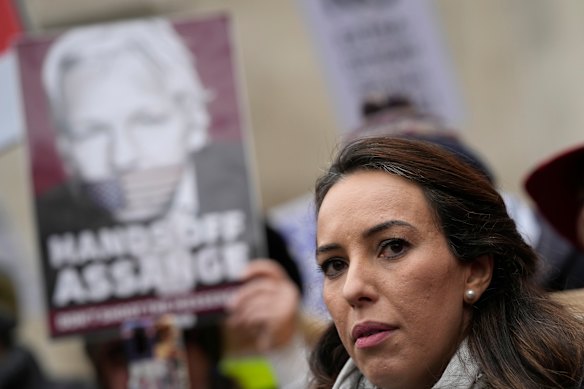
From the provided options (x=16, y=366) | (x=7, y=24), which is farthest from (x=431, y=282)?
(x=7, y=24)

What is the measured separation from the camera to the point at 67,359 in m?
6.08

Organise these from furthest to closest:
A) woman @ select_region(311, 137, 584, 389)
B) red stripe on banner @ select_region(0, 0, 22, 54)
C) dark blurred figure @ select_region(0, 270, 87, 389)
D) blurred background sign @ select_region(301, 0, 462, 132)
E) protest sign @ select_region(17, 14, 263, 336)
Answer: blurred background sign @ select_region(301, 0, 462, 132)
red stripe on banner @ select_region(0, 0, 22, 54)
dark blurred figure @ select_region(0, 270, 87, 389)
protest sign @ select_region(17, 14, 263, 336)
woman @ select_region(311, 137, 584, 389)

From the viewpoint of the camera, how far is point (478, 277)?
6.99ft

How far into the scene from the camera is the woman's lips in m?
2.04

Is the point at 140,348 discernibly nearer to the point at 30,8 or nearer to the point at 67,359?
the point at 67,359

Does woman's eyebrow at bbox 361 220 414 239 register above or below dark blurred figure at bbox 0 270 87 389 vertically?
above

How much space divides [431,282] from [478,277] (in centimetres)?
14

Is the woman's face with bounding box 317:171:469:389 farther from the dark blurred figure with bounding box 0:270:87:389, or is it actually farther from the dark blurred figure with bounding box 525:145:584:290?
the dark blurred figure with bounding box 0:270:87:389

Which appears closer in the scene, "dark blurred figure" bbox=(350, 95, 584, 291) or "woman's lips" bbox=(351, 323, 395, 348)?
"woman's lips" bbox=(351, 323, 395, 348)

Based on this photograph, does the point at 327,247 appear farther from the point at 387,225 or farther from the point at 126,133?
the point at 126,133

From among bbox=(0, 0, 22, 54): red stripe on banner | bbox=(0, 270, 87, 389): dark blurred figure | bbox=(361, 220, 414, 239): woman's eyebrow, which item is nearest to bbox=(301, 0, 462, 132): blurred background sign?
bbox=(0, 0, 22, 54): red stripe on banner

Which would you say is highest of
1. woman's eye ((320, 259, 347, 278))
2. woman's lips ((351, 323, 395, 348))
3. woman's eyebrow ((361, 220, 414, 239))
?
woman's eyebrow ((361, 220, 414, 239))

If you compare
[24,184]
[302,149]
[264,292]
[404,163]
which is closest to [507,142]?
[302,149]

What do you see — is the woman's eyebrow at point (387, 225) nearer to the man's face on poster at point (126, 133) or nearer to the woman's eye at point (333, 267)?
the woman's eye at point (333, 267)
